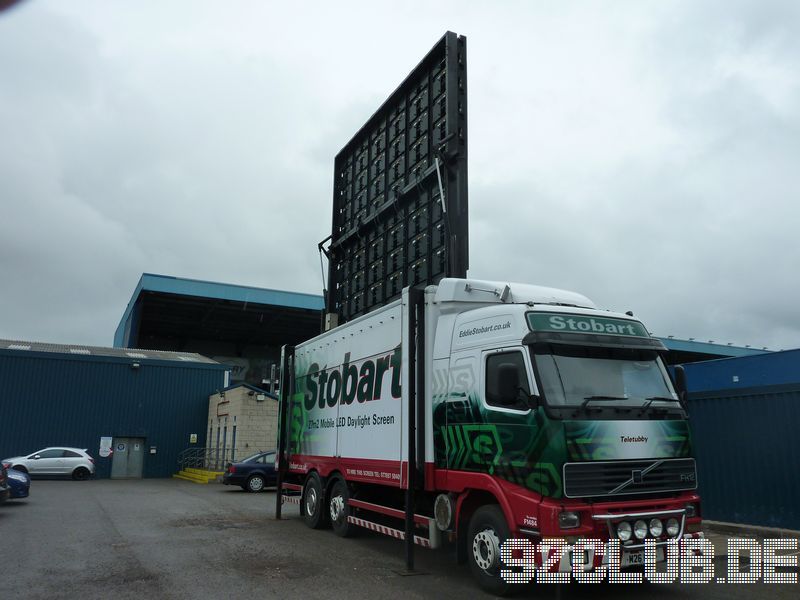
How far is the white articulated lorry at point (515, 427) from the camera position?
6.63m

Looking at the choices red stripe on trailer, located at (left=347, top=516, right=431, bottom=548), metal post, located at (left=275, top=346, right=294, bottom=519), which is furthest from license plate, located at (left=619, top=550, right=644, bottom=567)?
metal post, located at (left=275, top=346, right=294, bottom=519)

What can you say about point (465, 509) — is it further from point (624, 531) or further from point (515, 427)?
point (624, 531)

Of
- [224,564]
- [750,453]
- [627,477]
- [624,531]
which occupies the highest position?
[750,453]

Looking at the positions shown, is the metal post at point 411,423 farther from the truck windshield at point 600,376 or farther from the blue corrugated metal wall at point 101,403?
the blue corrugated metal wall at point 101,403

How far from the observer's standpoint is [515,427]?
7051 mm

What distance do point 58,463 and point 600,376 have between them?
25.9m

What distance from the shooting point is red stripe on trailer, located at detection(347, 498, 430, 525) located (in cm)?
864

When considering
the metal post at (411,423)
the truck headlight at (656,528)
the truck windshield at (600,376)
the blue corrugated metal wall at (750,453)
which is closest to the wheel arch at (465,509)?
the metal post at (411,423)

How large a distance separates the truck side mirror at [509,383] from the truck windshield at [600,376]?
27 centimetres

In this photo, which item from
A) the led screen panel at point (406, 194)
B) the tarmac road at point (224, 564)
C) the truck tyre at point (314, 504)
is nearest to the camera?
the tarmac road at point (224, 564)

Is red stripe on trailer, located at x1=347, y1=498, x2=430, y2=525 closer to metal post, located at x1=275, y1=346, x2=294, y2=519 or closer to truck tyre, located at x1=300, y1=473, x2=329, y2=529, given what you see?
truck tyre, located at x1=300, y1=473, x2=329, y2=529

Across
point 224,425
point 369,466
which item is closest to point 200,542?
point 369,466

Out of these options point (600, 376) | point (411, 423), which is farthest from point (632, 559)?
point (411, 423)

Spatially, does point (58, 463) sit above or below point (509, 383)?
below
